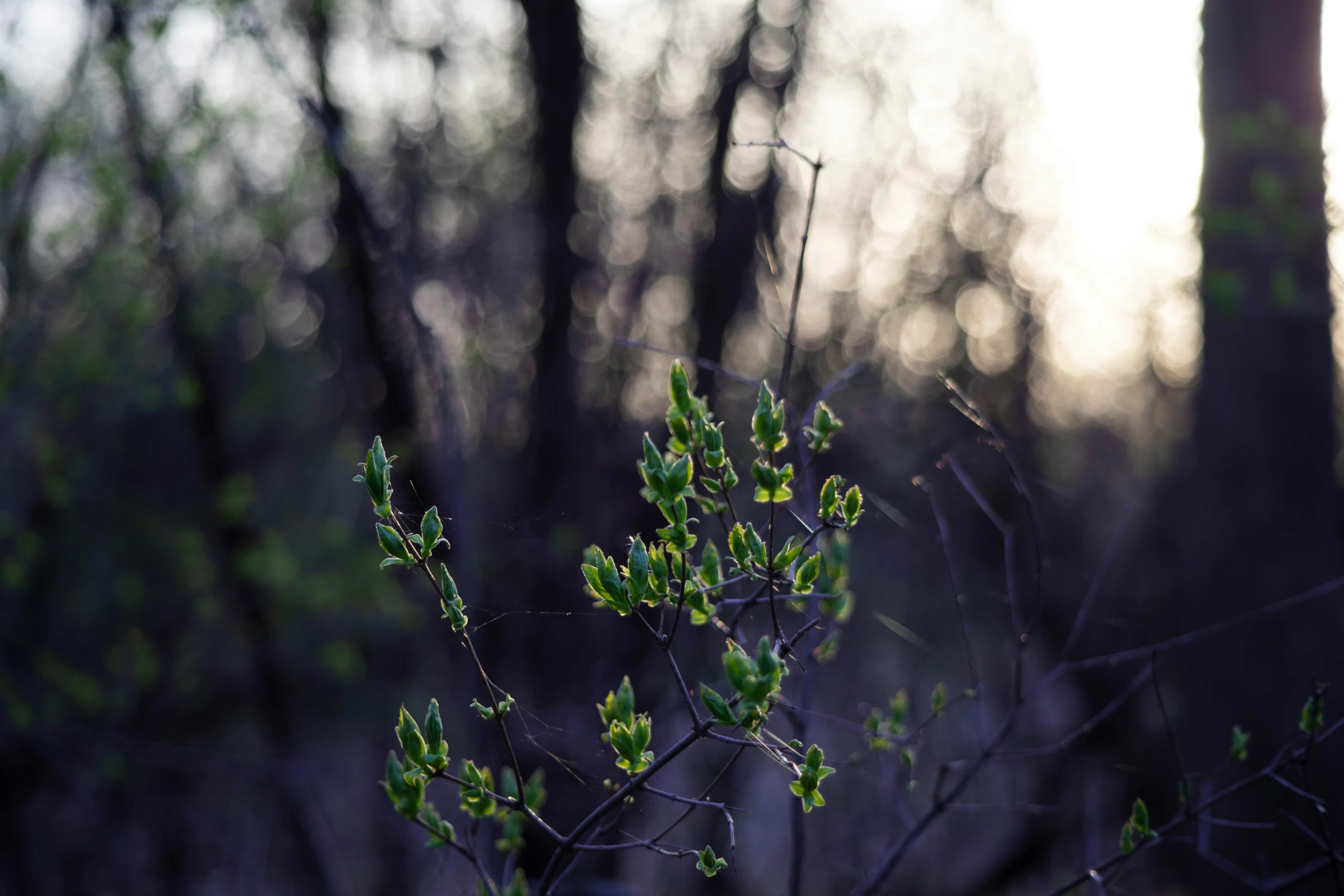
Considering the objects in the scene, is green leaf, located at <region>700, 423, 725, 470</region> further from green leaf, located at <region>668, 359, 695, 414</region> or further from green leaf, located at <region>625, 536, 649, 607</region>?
green leaf, located at <region>625, 536, 649, 607</region>

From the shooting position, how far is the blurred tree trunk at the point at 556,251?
447cm

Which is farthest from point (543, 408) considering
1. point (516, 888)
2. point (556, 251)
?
point (516, 888)

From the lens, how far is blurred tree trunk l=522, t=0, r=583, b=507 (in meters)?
4.47

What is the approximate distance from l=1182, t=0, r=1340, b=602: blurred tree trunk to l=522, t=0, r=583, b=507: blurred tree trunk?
328 cm

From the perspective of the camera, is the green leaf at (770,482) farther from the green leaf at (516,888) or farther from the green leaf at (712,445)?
the green leaf at (516,888)

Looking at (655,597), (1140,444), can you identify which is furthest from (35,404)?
(1140,444)

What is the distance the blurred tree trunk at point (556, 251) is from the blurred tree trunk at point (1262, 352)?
328 centimetres

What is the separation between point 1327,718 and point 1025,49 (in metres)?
5.80

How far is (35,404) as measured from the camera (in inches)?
197

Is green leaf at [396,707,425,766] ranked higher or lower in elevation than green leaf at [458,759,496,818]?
higher

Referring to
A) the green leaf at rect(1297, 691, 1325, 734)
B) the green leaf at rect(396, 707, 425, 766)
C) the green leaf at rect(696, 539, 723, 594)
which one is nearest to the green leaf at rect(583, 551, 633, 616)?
the green leaf at rect(696, 539, 723, 594)

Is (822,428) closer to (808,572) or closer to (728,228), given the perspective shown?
(808,572)

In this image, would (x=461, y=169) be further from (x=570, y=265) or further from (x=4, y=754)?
(x=4, y=754)

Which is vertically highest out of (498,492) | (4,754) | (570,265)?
(570,265)
